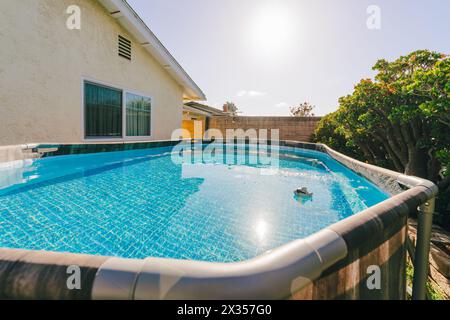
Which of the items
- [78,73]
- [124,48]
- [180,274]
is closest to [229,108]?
[124,48]

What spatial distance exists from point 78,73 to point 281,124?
14.2 meters

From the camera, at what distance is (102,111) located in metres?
9.62

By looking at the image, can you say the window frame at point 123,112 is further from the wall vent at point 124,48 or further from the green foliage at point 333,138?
the green foliage at point 333,138

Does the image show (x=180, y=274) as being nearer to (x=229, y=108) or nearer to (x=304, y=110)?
(x=229, y=108)

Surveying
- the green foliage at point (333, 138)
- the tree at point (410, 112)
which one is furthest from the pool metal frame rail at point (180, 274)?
the green foliage at point (333, 138)

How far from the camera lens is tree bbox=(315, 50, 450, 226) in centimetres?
507

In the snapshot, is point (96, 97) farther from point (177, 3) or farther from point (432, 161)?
point (432, 161)

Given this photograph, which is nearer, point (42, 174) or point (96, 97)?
point (42, 174)

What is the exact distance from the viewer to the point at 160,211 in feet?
13.1

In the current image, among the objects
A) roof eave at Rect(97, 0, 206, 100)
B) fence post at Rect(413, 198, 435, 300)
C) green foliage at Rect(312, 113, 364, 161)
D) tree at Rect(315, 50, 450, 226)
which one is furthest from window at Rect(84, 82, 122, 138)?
green foliage at Rect(312, 113, 364, 161)

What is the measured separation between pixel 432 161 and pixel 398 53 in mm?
4082
